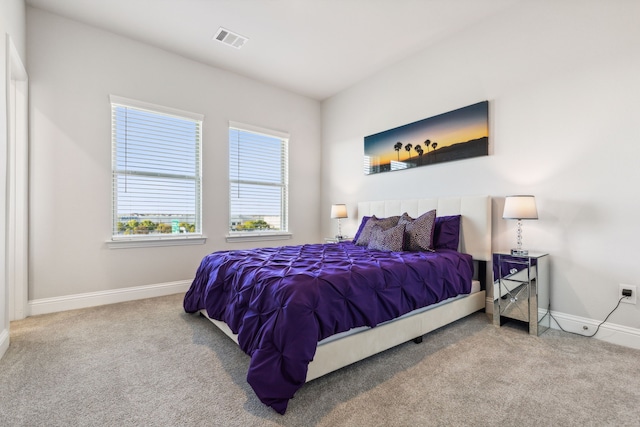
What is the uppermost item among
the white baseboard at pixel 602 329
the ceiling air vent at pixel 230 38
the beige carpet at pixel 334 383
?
the ceiling air vent at pixel 230 38

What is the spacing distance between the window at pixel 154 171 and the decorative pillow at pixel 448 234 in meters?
2.93

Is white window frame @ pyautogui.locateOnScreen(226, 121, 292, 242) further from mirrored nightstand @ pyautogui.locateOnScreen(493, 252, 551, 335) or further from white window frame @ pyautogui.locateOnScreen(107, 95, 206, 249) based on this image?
mirrored nightstand @ pyautogui.locateOnScreen(493, 252, 551, 335)

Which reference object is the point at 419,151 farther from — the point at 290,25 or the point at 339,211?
the point at 290,25

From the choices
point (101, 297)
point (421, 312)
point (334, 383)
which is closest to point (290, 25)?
→ point (421, 312)

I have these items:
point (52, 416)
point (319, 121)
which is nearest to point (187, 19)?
point (319, 121)

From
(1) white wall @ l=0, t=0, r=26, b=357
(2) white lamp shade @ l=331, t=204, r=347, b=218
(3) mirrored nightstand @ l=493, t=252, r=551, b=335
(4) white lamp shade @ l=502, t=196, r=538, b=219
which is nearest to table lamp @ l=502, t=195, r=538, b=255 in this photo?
(4) white lamp shade @ l=502, t=196, r=538, b=219

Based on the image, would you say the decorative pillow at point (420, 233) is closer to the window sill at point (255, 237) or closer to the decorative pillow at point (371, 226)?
the decorative pillow at point (371, 226)

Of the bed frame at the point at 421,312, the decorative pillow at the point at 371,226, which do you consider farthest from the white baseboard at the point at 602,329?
the decorative pillow at the point at 371,226

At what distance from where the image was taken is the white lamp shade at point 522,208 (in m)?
2.48

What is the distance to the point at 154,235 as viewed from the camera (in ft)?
11.8

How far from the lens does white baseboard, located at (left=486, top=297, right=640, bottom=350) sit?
7.29ft

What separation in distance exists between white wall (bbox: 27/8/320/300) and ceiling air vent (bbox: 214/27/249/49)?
67 centimetres

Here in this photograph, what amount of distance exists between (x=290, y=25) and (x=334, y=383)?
132 inches

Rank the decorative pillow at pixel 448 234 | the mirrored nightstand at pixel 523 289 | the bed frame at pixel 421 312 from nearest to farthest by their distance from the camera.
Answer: the bed frame at pixel 421 312 < the mirrored nightstand at pixel 523 289 < the decorative pillow at pixel 448 234
